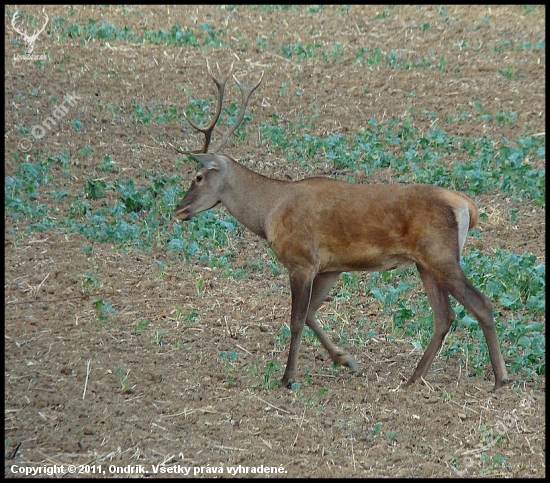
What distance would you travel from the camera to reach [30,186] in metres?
11.0

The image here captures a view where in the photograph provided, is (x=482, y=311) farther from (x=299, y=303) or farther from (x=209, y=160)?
(x=209, y=160)

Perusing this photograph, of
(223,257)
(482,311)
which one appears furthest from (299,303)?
(223,257)

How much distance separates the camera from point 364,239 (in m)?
7.13

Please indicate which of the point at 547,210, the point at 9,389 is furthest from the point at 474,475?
the point at 547,210

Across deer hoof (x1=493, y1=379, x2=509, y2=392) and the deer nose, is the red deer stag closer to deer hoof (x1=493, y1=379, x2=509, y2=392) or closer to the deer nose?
deer hoof (x1=493, y1=379, x2=509, y2=392)

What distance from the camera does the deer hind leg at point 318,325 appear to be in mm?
7359

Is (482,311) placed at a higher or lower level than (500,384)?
higher

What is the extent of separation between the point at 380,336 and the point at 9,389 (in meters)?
3.07

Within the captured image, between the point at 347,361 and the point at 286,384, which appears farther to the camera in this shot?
the point at 347,361

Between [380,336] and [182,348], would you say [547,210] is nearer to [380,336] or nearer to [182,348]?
[380,336]

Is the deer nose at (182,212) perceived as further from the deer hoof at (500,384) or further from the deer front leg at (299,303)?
the deer hoof at (500,384)

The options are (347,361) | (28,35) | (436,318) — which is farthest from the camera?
(28,35)

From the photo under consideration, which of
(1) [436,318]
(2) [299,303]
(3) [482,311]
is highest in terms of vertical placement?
(3) [482,311]

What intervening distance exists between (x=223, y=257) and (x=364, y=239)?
106 inches
